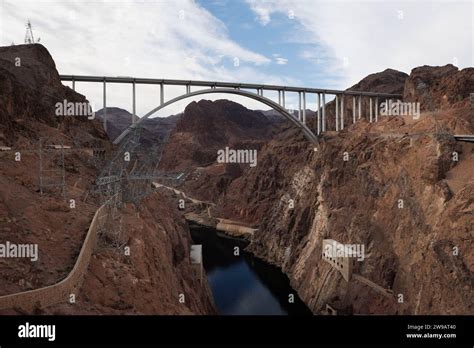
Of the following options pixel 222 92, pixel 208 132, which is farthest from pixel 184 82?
pixel 208 132

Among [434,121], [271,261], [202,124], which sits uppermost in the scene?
[202,124]

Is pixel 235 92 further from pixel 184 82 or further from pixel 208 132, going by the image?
pixel 208 132

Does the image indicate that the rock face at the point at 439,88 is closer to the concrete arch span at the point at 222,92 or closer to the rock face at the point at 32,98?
the concrete arch span at the point at 222,92

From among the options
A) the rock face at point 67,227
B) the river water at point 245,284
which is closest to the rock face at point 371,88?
the river water at point 245,284

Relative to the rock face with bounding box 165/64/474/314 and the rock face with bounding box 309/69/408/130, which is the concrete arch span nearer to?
the rock face with bounding box 165/64/474/314

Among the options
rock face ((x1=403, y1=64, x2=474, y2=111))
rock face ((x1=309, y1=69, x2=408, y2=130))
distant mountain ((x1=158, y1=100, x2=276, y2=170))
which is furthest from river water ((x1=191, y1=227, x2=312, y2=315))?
distant mountain ((x1=158, y1=100, x2=276, y2=170))

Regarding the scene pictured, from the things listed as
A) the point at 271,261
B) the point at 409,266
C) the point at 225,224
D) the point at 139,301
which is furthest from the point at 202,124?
the point at 139,301
